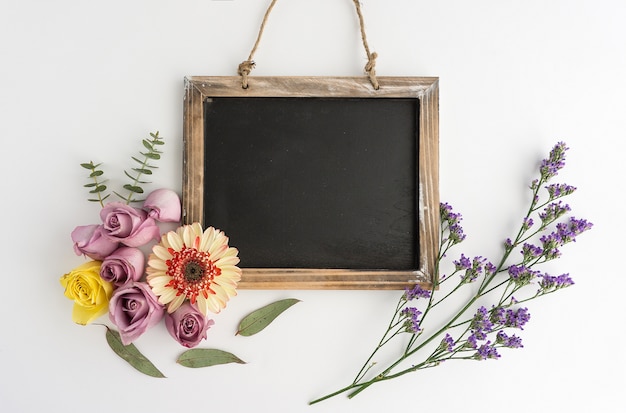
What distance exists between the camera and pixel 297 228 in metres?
1.10

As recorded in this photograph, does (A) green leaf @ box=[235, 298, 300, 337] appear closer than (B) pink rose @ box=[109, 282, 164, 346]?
No

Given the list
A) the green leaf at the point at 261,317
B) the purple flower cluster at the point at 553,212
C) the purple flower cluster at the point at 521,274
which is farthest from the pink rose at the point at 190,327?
the purple flower cluster at the point at 553,212

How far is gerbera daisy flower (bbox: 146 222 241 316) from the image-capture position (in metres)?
1.02

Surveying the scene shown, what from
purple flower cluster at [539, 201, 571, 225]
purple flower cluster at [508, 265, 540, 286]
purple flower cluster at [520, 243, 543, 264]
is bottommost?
purple flower cluster at [508, 265, 540, 286]

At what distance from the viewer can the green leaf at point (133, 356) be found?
111 cm

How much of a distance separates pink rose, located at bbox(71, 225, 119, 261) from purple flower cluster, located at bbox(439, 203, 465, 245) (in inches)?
30.6

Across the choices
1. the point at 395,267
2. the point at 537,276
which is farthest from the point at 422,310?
the point at 537,276

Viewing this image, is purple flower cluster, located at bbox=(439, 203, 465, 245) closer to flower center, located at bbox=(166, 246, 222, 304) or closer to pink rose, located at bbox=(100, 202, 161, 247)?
flower center, located at bbox=(166, 246, 222, 304)

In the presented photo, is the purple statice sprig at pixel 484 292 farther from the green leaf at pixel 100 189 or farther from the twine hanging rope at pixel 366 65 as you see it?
the green leaf at pixel 100 189

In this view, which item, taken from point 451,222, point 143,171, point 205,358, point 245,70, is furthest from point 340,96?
point 205,358

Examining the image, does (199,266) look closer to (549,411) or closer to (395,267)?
(395,267)

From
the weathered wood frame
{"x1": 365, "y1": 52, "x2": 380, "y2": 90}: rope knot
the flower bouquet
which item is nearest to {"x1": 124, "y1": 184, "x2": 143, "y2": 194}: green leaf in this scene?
the flower bouquet

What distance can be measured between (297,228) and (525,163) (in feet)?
1.92

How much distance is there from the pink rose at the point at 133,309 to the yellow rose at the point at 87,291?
0.11 ft
